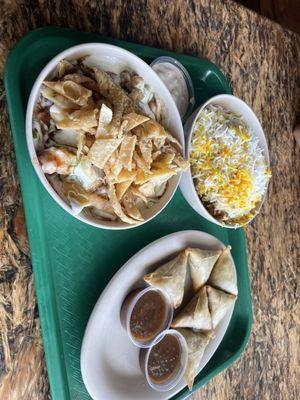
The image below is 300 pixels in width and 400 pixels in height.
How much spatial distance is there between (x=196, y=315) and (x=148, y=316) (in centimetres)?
19

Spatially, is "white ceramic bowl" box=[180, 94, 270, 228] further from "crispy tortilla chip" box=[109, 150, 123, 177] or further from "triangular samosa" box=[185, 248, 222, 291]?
"crispy tortilla chip" box=[109, 150, 123, 177]

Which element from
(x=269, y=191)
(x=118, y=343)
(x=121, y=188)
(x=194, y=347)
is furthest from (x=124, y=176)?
(x=269, y=191)

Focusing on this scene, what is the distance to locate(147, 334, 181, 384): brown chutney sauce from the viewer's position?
128cm

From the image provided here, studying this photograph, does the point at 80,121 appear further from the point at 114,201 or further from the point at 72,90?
the point at 114,201

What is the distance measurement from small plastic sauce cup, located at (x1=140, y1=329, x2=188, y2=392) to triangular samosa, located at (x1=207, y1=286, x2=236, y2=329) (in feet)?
0.53

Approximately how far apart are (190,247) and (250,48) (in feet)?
2.81

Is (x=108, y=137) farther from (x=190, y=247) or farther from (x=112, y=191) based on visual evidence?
(x=190, y=247)

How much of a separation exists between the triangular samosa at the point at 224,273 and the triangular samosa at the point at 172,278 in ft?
0.51

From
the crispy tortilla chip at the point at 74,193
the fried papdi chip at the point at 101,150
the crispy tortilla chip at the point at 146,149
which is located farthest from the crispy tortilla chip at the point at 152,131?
the crispy tortilla chip at the point at 74,193

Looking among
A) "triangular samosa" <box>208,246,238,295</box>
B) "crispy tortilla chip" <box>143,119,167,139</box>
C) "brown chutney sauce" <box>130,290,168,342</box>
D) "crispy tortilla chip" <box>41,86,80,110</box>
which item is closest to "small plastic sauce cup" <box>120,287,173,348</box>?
"brown chutney sauce" <box>130,290,168,342</box>

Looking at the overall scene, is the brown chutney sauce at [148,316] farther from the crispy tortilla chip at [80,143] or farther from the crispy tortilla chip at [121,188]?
the crispy tortilla chip at [80,143]

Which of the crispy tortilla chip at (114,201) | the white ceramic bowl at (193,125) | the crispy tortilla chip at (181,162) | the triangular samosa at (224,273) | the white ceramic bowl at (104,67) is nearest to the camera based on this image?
the white ceramic bowl at (104,67)

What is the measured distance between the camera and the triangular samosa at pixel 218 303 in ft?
4.67

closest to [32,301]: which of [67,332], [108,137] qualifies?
[67,332]
